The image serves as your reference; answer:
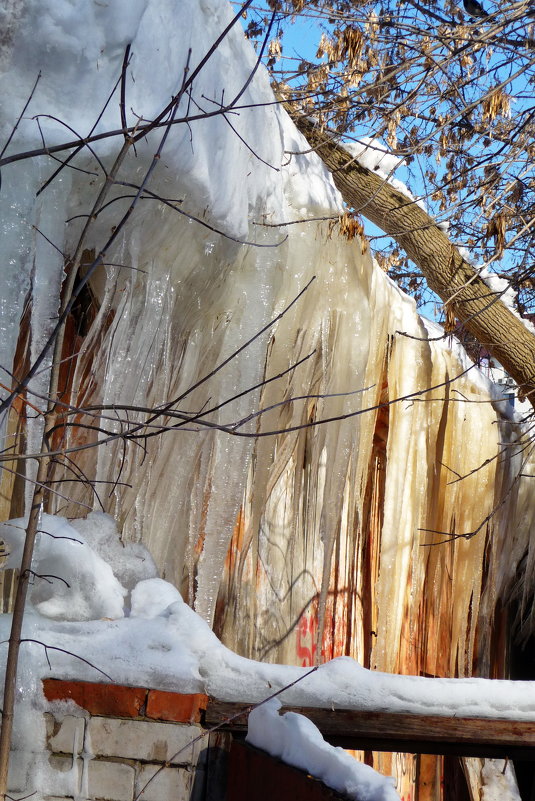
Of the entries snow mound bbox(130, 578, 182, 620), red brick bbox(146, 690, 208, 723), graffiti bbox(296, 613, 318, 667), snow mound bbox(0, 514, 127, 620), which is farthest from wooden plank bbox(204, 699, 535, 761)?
graffiti bbox(296, 613, 318, 667)

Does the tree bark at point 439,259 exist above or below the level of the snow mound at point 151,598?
above

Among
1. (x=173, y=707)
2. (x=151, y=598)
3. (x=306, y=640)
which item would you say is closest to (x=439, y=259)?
(x=306, y=640)

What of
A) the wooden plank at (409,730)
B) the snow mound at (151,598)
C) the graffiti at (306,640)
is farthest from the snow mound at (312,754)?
the graffiti at (306,640)

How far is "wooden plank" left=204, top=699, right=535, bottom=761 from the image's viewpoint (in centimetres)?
245

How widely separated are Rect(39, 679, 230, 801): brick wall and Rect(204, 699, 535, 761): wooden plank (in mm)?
102

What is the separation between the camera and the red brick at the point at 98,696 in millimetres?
2375

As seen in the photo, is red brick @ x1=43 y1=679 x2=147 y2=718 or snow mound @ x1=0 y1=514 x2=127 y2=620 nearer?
→ red brick @ x1=43 y1=679 x2=147 y2=718

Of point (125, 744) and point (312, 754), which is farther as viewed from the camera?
point (125, 744)

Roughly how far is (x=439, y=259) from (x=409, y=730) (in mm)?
2778

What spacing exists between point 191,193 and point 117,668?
5.16 ft

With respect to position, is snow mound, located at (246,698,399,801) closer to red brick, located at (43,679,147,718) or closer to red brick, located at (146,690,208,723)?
red brick, located at (146,690,208,723)

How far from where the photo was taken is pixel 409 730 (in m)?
2.51

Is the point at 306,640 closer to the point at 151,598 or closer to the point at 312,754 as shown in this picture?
the point at 151,598

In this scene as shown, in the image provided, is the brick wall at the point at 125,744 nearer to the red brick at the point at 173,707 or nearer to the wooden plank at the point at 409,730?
the red brick at the point at 173,707
